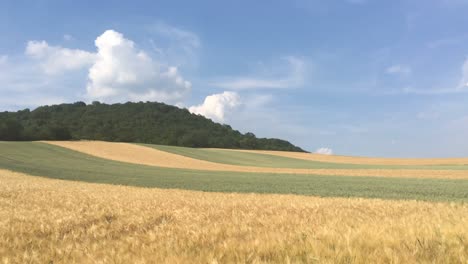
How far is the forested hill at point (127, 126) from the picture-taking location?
243 feet

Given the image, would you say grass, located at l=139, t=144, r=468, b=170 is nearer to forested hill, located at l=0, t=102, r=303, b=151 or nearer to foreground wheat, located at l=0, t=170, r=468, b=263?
forested hill, located at l=0, t=102, r=303, b=151

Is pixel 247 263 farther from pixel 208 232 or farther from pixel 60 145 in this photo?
pixel 60 145

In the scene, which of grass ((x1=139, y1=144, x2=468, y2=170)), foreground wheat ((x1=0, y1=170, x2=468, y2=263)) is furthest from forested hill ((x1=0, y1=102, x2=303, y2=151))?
foreground wheat ((x1=0, y1=170, x2=468, y2=263))

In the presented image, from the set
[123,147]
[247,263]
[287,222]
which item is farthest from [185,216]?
[123,147]

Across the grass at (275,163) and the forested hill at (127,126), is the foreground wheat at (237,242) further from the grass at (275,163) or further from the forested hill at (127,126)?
the forested hill at (127,126)

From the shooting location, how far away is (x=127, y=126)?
333 feet

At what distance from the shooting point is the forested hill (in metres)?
74.1

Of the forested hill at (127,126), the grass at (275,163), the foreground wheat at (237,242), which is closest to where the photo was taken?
the foreground wheat at (237,242)

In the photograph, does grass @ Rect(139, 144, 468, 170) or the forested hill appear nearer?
grass @ Rect(139, 144, 468, 170)

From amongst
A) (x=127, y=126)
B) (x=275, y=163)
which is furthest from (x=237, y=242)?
(x=127, y=126)

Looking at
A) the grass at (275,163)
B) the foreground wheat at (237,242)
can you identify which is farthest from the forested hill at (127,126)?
the foreground wheat at (237,242)

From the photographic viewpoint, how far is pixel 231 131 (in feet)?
376

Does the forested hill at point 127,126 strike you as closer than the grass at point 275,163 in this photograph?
No

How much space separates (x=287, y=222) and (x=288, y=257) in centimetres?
271
